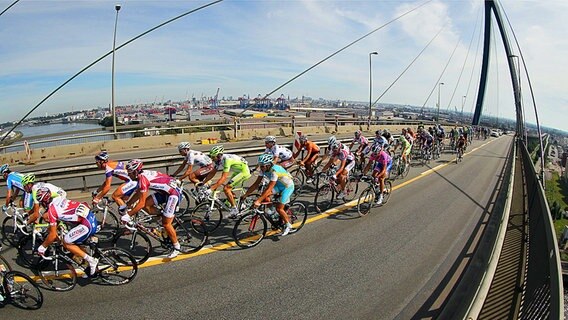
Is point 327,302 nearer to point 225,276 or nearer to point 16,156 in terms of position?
point 225,276

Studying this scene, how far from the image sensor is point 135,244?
6.63 metres

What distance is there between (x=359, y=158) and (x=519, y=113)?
109 ft

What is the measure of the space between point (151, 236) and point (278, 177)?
2.89 meters

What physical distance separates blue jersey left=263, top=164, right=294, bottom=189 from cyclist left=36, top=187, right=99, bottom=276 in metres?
3.43

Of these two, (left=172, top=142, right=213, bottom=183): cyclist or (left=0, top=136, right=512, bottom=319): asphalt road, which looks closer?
(left=0, top=136, right=512, bottom=319): asphalt road

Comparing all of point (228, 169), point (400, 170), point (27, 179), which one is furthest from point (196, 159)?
point (400, 170)

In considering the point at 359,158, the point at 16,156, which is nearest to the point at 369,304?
the point at 359,158

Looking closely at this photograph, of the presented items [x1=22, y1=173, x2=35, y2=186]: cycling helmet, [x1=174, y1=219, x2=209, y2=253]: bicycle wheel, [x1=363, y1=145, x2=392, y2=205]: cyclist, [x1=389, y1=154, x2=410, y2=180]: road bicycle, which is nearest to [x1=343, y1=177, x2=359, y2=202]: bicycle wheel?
[x1=363, y1=145, x2=392, y2=205]: cyclist

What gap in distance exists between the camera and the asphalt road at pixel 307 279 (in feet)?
15.6

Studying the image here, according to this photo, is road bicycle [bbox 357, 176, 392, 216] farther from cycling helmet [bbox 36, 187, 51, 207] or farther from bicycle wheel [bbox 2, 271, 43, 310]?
bicycle wheel [bbox 2, 271, 43, 310]

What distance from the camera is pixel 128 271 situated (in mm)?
5586

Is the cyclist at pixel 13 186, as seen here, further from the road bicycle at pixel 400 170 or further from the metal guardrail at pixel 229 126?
the road bicycle at pixel 400 170

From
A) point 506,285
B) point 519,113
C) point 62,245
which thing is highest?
point 519,113

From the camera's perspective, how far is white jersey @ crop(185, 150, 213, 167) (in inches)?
329
